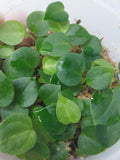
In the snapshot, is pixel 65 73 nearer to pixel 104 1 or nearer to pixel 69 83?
pixel 69 83

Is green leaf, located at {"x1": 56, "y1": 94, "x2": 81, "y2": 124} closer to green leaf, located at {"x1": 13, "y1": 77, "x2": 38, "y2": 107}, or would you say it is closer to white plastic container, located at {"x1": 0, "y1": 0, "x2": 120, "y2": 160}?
green leaf, located at {"x1": 13, "y1": 77, "x2": 38, "y2": 107}

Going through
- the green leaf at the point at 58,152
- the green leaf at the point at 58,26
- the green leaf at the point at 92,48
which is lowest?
the green leaf at the point at 58,152

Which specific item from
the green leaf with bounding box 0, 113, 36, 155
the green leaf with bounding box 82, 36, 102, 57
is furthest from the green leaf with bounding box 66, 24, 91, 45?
the green leaf with bounding box 0, 113, 36, 155

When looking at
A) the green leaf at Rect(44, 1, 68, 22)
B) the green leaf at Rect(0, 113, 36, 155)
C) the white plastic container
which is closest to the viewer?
the green leaf at Rect(0, 113, 36, 155)

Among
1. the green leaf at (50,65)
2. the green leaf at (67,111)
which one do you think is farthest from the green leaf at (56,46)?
the green leaf at (67,111)

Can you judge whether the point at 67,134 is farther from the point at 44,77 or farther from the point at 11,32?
the point at 11,32

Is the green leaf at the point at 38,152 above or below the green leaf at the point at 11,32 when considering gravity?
below

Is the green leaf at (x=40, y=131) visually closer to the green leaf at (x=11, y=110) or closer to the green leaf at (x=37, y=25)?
the green leaf at (x=11, y=110)
